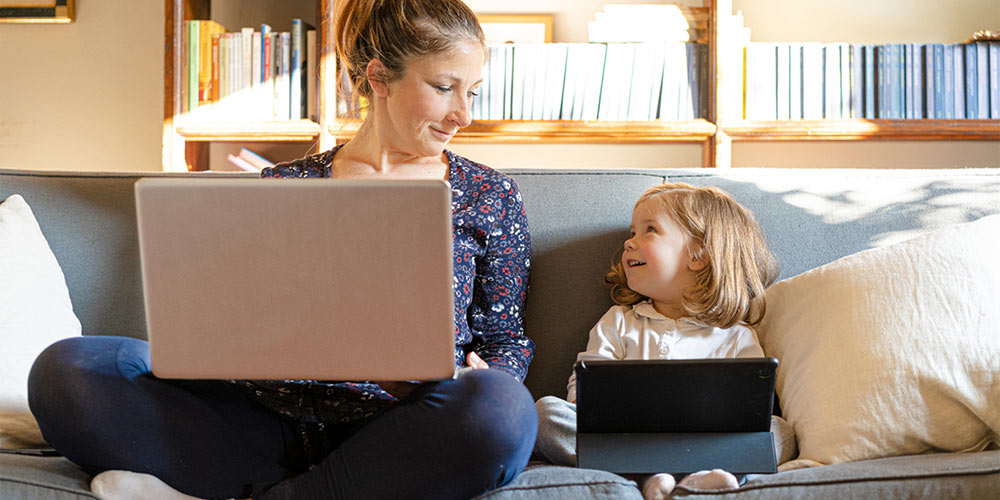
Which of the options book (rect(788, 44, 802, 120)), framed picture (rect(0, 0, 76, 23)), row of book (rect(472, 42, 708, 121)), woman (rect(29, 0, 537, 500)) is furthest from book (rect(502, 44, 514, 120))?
framed picture (rect(0, 0, 76, 23))

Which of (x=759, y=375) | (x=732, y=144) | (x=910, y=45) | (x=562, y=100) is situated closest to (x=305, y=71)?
(x=562, y=100)

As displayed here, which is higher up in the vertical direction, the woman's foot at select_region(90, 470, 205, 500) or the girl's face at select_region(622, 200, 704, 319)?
the girl's face at select_region(622, 200, 704, 319)

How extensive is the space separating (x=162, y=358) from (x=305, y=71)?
1.64 m

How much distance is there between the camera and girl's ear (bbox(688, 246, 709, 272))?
143cm

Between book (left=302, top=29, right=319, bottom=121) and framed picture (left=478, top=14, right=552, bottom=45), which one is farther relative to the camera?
framed picture (left=478, top=14, right=552, bottom=45)

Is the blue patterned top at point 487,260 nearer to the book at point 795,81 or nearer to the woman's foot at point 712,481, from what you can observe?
the woman's foot at point 712,481

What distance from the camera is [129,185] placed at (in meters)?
1.59

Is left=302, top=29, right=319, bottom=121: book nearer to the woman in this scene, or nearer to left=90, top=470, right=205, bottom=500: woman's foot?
the woman

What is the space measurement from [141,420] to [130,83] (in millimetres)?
1902

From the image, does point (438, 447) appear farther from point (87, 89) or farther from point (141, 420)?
point (87, 89)

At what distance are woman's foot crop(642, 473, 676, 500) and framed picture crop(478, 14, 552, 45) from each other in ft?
5.60

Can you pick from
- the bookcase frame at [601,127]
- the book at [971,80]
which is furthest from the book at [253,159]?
the book at [971,80]

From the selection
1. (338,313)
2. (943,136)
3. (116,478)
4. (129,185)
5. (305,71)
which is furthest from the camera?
(305,71)

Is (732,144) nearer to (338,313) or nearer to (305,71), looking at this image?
(305,71)
